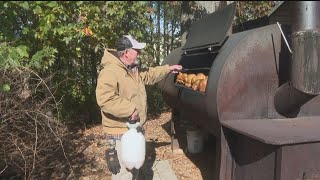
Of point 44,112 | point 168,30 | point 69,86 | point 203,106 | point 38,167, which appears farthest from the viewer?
point 168,30

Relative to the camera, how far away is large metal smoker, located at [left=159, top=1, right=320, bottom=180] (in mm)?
3229

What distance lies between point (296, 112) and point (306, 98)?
0.33 metres

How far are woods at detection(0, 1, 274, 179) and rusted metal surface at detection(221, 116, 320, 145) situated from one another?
2.18m

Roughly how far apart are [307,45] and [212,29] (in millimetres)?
1637

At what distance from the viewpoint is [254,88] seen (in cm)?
396

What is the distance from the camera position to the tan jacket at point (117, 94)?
3.97 m

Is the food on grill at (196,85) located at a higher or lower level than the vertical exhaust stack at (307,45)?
lower

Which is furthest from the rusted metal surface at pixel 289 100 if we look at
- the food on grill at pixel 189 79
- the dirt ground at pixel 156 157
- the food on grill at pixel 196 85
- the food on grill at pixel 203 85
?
the dirt ground at pixel 156 157

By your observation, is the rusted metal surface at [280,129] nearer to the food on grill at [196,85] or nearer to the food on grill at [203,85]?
the food on grill at [203,85]

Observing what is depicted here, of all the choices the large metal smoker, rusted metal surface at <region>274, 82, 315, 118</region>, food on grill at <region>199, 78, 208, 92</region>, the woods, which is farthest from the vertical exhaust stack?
the woods

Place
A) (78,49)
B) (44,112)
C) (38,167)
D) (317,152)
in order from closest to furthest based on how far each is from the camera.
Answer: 1. (317,152)
2. (44,112)
3. (38,167)
4. (78,49)

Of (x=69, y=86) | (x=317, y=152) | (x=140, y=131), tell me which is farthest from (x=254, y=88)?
(x=69, y=86)

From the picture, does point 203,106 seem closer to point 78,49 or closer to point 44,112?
point 44,112

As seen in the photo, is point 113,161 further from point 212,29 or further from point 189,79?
point 212,29
